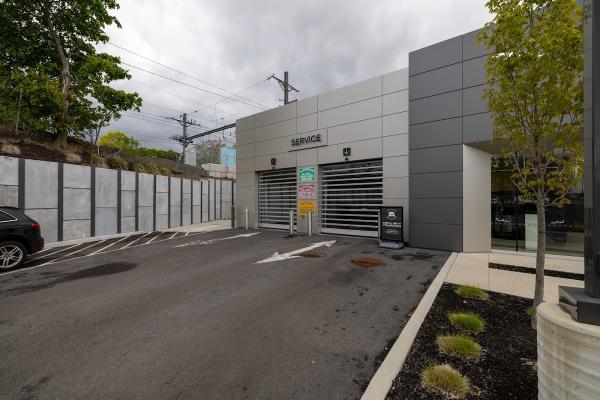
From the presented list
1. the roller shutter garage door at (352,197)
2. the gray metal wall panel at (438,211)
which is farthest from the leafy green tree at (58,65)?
the gray metal wall panel at (438,211)

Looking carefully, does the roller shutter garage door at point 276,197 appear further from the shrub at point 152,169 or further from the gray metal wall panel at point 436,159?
the shrub at point 152,169

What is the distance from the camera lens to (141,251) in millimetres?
9469

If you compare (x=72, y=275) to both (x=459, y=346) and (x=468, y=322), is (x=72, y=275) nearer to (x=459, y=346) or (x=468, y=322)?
(x=459, y=346)

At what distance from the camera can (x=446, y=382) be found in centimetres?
251

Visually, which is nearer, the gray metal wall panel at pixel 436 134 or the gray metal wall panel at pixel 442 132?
the gray metal wall panel at pixel 442 132

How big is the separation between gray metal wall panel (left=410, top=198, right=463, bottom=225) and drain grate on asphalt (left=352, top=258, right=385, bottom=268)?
123 inches

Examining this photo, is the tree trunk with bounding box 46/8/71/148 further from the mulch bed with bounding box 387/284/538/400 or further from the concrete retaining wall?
the mulch bed with bounding box 387/284/538/400

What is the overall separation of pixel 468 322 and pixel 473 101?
7.85 m

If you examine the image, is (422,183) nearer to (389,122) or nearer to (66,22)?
(389,122)

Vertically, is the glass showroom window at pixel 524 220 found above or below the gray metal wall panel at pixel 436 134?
below

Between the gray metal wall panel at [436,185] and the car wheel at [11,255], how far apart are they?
12568mm

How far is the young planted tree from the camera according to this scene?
3.42 metres

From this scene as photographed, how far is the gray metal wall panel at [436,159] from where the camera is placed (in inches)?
354

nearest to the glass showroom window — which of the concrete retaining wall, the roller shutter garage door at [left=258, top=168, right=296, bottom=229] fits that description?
the roller shutter garage door at [left=258, top=168, right=296, bottom=229]
